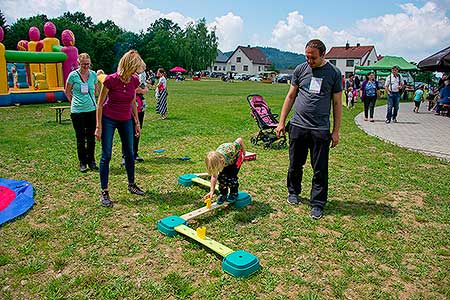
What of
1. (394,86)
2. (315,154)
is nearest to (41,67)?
(394,86)

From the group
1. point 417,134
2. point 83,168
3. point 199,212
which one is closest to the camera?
point 199,212

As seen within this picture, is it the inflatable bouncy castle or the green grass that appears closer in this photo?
the green grass

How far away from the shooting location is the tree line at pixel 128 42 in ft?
173

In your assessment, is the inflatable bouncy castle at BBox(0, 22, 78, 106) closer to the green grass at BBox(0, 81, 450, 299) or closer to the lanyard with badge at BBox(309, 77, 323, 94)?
the green grass at BBox(0, 81, 450, 299)

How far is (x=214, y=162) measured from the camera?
13.2 feet

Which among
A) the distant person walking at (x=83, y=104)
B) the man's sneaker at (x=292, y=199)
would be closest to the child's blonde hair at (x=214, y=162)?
the man's sneaker at (x=292, y=199)

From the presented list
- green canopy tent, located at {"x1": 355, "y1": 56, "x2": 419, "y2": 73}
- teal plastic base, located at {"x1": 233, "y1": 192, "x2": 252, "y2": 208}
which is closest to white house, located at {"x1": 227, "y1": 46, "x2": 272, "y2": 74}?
green canopy tent, located at {"x1": 355, "y1": 56, "x2": 419, "y2": 73}

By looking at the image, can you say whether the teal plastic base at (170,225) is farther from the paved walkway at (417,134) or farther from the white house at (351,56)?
the white house at (351,56)

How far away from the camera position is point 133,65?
4391 mm

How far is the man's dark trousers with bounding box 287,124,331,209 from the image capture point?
4348 mm

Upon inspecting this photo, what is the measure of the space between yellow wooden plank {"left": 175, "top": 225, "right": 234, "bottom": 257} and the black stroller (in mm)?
4728

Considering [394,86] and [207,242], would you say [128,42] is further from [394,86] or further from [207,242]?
[207,242]

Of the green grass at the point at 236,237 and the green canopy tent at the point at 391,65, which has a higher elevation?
the green canopy tent at the point at 391,65

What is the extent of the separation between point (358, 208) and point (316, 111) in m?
1.49
